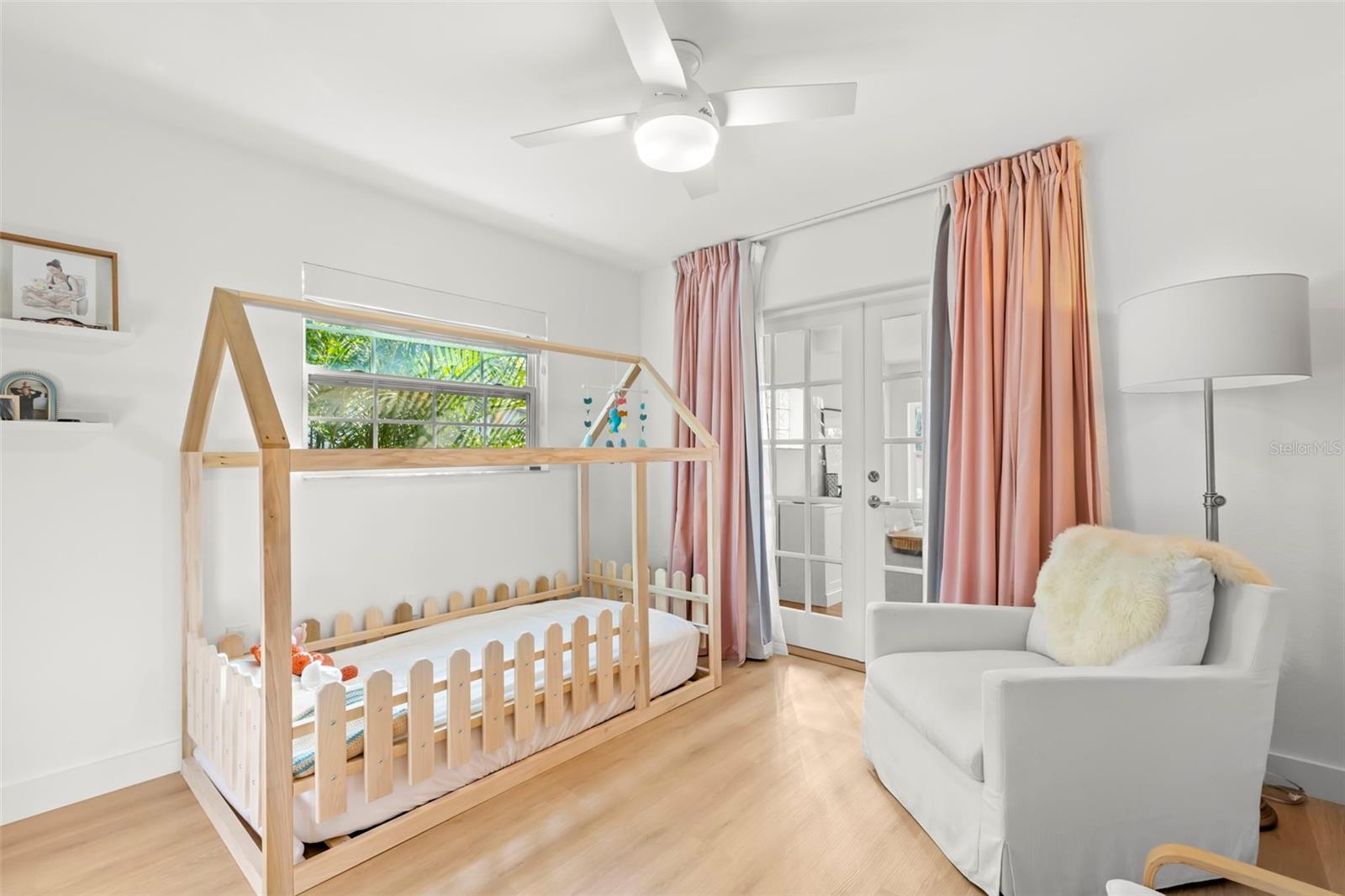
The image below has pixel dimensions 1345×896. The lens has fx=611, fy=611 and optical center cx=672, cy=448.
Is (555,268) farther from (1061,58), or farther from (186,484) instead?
(1061,58)

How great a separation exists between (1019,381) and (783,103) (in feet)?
4.89

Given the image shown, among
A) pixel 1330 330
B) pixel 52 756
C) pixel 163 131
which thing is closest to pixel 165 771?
pixel 52 756

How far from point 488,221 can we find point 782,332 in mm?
1709

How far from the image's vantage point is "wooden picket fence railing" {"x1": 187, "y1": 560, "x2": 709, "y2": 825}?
165cm

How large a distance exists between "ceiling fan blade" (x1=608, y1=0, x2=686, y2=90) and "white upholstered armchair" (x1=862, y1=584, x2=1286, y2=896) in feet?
5.73

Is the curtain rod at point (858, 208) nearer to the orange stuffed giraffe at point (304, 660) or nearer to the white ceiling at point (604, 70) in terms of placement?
the white ceiling at point (604, 70)

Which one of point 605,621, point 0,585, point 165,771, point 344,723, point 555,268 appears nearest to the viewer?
point 344,723

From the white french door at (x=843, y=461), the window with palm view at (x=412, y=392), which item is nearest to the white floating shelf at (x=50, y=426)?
the window with palm view at (x=412, y=392)

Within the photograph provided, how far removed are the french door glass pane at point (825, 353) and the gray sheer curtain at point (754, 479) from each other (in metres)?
0.32

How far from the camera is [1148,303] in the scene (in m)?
1.91

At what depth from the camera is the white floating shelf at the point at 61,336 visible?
1833 mm

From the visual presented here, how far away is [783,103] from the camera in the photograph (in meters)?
1.72

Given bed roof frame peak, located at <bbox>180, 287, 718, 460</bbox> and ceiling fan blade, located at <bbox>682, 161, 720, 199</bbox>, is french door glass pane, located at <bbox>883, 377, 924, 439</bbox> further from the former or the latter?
ceiling fan blade, located at <bbox>682, 161, 720, 199</bbox>

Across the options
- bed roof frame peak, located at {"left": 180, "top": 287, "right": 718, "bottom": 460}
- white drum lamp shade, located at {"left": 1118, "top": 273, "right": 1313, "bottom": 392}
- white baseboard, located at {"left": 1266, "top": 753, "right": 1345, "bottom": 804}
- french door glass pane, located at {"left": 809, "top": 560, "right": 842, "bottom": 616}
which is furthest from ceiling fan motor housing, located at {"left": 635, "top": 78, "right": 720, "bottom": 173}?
white baseboard, located at {"left": 1266, "top": 753, "right": 1345, "bottom": 804}
